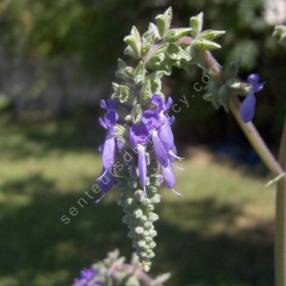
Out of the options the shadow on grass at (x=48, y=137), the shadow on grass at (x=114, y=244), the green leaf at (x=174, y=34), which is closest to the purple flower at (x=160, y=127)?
the green leaf at (x=174, y=34)

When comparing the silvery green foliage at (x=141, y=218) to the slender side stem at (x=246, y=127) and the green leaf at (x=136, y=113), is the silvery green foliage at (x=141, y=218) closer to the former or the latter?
the green leaf at (x=136, y=113)

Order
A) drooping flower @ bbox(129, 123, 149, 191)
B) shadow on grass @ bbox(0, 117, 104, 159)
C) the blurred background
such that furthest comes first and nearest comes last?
shadow on grass @ bbox(0, 117, 104, 159) < the blurred background < drooping flower @ bbox(129, 123, 149, 191)

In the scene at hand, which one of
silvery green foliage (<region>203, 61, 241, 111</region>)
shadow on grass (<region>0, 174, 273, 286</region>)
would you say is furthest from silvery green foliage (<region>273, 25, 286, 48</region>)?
shadow on grass (<region>0, 174, 273, 286</region>)

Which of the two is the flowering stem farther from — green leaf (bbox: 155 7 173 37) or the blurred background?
the blurred background

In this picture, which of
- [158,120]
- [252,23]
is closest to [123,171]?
[158,120]

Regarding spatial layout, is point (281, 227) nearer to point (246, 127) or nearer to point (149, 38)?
point (246, 127)
